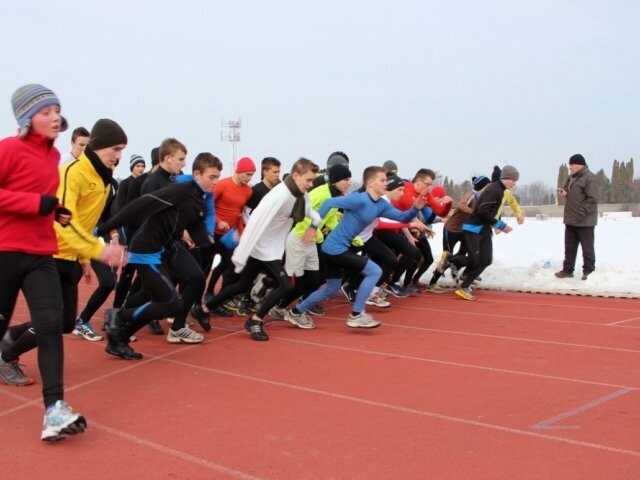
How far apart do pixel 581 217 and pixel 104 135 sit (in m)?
8.54

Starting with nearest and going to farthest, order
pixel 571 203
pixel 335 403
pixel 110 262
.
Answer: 1. pixel 110 262
2. pixel 335 403
3. pixel 571 203

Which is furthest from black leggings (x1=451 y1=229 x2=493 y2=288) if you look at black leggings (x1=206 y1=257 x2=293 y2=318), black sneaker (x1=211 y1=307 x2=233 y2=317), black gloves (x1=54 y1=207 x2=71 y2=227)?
black gloves (x1=54 y1=207 x2=71 y2=227)

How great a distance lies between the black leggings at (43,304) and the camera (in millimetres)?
4035

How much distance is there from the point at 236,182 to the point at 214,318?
1709 mm

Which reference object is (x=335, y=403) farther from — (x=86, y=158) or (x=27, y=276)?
(x=86, y=158)

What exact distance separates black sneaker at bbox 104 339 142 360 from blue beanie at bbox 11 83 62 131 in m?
2.62

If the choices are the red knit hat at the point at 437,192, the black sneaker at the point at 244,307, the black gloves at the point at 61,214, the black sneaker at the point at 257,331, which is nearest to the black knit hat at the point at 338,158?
the red knit hat at the point at 437,192

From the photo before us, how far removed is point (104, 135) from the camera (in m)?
5.27

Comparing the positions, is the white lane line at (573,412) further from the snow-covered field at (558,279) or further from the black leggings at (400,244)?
the snow-covered field at (558,279)

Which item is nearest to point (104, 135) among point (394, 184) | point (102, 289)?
point (102, 289)

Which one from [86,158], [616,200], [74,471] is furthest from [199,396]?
[616,200]

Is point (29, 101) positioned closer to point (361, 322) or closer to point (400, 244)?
point (361, 322)

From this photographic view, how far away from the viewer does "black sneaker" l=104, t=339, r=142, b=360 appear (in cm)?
618

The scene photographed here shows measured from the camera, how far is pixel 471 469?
3.63 m
